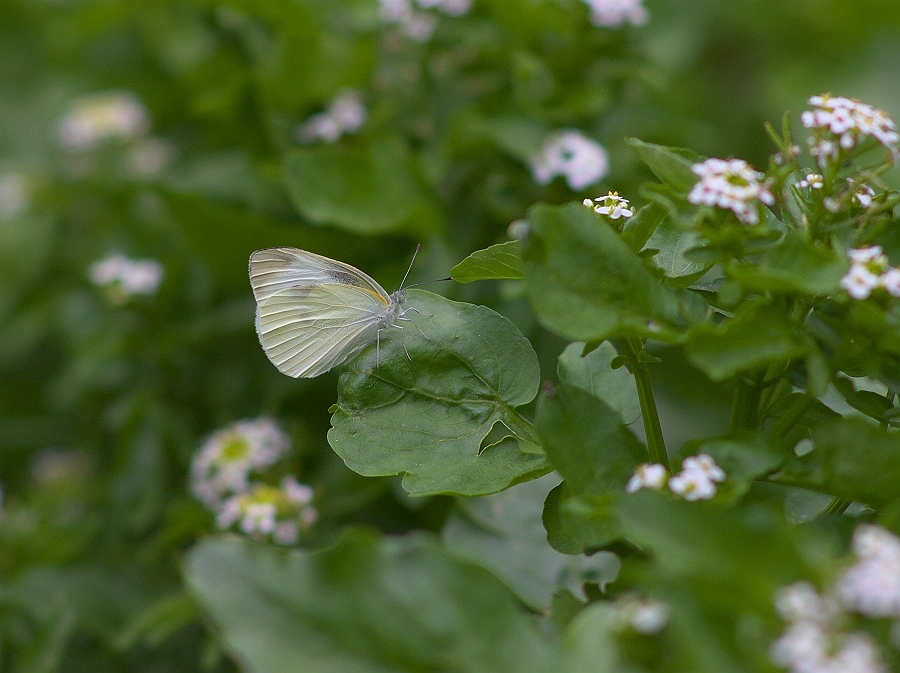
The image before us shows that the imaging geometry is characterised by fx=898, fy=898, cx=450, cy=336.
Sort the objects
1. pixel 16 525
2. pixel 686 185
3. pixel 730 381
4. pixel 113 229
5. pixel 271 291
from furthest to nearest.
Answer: pixel 113 229 < pixel 16 525 < pixel 271 291 < pixel 730 381 < pixel 686 185

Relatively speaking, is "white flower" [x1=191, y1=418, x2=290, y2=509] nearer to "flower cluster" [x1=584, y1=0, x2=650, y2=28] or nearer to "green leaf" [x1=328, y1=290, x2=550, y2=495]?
"green leaf" [x1=328, y1=290, x2=550, y2=495]

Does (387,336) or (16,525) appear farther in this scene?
(16,525)

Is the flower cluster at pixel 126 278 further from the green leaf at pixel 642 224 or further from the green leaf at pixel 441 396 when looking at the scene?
the green leaf at pixel 642 224

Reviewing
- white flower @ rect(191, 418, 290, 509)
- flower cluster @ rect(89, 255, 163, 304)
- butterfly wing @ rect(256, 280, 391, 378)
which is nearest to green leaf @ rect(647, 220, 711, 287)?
butterfly wing @ rect(256, 280, 391, 378)

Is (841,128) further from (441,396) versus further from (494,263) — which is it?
(441,396)

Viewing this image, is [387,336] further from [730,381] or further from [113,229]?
[113,229]

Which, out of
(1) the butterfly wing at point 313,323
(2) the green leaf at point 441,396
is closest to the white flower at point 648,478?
(2) the green leaf at point 441,396

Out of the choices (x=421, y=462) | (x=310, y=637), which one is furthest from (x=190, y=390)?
(x=310, y=637)
